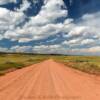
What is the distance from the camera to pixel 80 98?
14.0m

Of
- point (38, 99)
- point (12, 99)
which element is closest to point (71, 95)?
point (38, 99)

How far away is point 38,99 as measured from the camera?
539 inches

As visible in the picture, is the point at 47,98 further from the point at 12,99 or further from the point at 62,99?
the point at 12,99

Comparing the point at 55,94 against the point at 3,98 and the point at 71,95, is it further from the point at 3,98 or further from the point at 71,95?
the point at 3,98

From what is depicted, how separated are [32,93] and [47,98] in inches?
72.4

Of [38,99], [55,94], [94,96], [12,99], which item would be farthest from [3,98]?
[94,96]

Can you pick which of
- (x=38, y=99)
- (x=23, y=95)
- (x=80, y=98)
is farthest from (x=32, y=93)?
(x=80, y=98)

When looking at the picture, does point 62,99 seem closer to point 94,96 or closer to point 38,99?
point 38,99

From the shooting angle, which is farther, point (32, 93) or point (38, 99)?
point (32, 93)

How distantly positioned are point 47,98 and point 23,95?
1.65 m

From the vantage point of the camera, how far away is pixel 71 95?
583 inches

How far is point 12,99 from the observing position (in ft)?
44.3

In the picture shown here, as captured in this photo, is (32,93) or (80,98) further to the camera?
(32,93)

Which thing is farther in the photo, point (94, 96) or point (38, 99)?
point (94, 96)
